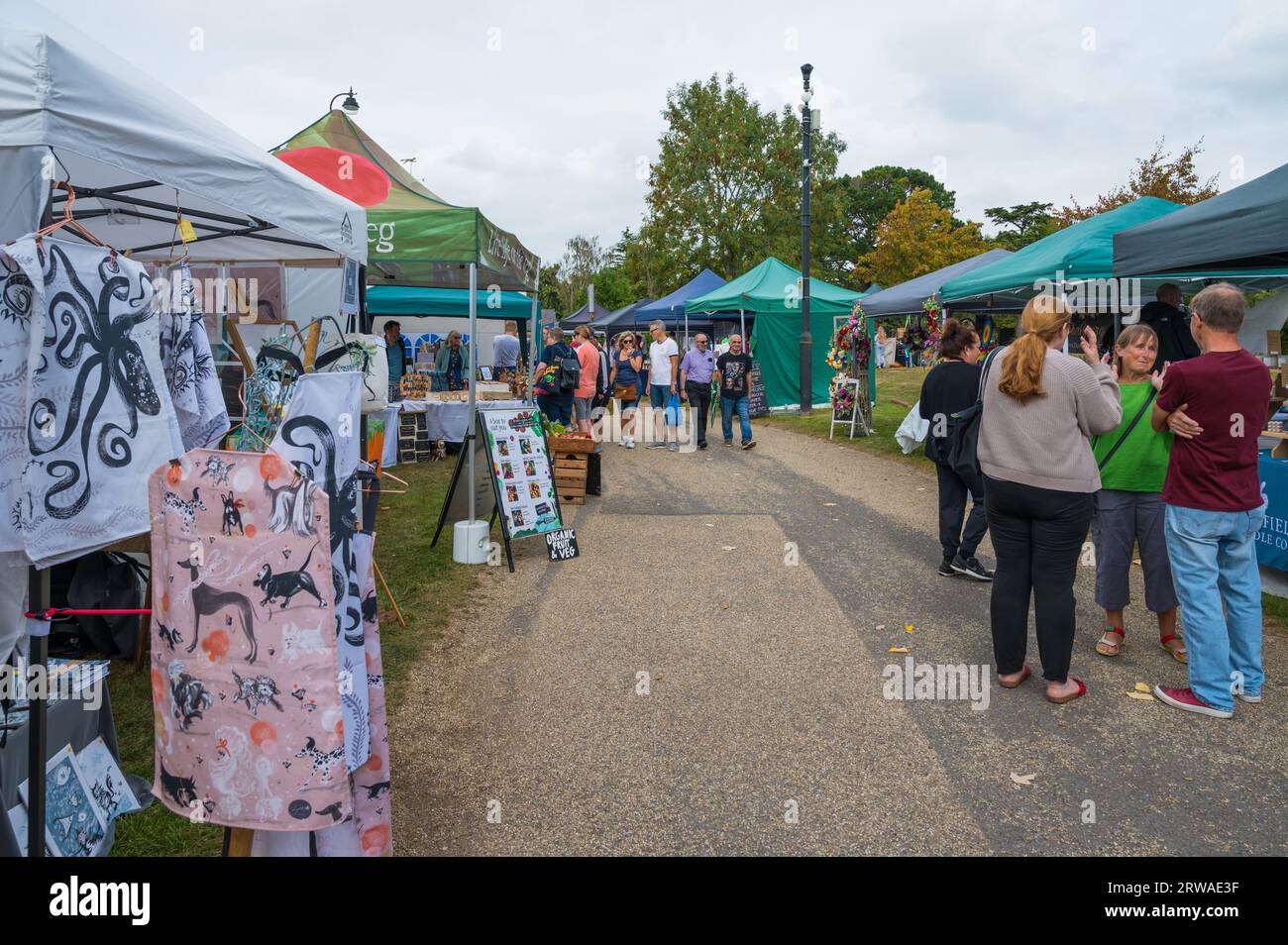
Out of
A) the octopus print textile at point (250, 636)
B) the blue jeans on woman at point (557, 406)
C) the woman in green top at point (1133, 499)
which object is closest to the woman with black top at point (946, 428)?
the woman in green top at point (1133, 499)

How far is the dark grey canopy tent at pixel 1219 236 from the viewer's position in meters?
5.79

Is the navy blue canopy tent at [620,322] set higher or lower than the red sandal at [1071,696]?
higher

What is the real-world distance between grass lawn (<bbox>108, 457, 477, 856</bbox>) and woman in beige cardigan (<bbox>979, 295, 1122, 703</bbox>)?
10.5 ft

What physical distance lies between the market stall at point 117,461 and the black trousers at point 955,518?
5.11 m

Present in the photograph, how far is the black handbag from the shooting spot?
15.4 feet

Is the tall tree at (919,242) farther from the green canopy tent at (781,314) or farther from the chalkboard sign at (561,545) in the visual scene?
the chalkboard sign at (561,545)

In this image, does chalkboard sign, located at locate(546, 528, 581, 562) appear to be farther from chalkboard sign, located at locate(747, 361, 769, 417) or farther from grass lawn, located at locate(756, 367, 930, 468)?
chalkboard sign, located at locate(747, 361, 769, 417)

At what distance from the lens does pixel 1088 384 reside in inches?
162

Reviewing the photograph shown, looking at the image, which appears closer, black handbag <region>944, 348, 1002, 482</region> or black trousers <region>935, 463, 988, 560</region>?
black handbag <region>944, 348, 1002, 482</region>

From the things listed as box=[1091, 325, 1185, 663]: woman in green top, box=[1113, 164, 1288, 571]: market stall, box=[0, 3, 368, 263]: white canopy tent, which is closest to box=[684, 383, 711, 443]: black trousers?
box=[1113, 164, 1288, 571]: market stall

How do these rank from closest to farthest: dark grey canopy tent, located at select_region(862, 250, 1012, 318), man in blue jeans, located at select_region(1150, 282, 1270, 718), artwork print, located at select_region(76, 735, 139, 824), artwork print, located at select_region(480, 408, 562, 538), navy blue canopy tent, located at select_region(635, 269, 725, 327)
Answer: artwork print, located at select_region(76, 735, 139, 824), man in blue jeans, located at select_region(1150, 282, 1270, 718), artwork print, located at select_region(480, 408, 562, 538), dark grey canopy tent, located at select_region(862, 250, 1012, 318), navy blue canopy tent, located at select_region(635, 269, 725, 327)

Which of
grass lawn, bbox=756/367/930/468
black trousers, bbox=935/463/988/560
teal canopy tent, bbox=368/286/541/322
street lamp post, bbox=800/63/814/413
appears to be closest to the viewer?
black trousers, bbox=935/463/988/560

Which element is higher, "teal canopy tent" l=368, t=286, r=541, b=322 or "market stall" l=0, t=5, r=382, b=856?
"teal canopy tent" l=368, t=286, r=541, b=322
